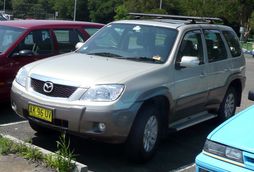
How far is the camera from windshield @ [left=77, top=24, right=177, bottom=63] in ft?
21.1

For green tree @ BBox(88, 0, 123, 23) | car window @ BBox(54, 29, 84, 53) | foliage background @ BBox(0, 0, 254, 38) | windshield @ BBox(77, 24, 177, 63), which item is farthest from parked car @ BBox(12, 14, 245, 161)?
green tree @ BBox(88, 0, 123, 23)

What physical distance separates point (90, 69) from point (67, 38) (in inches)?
128

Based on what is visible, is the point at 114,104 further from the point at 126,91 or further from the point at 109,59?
the point at 109,59

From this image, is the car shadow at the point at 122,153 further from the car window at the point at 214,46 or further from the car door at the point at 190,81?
the car window at the point at 214,46

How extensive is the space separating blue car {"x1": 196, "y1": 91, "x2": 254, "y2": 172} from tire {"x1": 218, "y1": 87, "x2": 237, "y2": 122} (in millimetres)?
3535

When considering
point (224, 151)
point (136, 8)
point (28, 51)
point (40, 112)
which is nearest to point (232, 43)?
point (28, 51)

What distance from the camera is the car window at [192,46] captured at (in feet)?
21.6

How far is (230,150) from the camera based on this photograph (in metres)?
4.08

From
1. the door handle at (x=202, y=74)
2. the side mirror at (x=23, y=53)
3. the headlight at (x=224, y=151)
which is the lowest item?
the headlight at (x=224, y=151)

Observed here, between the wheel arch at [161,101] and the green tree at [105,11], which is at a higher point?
the wheel arch at [161,101]

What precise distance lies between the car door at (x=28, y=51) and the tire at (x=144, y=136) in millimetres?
2926

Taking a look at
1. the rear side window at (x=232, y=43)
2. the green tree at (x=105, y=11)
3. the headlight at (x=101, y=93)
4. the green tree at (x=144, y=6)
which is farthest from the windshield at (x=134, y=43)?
the green tree at (x=105, y=11)

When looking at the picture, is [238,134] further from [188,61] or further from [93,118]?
[188,61]

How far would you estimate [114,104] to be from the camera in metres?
5.30
